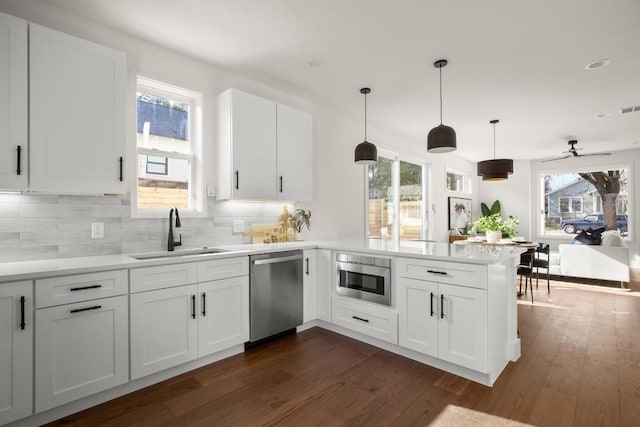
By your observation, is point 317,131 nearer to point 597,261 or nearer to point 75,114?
point 75,114

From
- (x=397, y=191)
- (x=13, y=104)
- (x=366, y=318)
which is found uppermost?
(x=13, y=104)

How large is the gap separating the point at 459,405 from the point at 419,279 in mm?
888

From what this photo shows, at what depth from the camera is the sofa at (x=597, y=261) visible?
530 centimetres

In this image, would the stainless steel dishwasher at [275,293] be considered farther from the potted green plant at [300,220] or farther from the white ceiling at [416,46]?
the white ceiling at [416,46]

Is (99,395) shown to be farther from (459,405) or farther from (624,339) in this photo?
(624,339)

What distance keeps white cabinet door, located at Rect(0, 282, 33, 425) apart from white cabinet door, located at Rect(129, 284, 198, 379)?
1.69 feet

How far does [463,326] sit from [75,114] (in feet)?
10.0

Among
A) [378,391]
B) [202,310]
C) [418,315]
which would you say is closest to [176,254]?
[202,310]

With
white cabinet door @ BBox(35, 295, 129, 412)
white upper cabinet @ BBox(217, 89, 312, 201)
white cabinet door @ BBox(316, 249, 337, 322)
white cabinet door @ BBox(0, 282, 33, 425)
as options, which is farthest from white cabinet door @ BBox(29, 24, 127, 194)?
white cabinet door @ BBox(316, 249, 337, 322)

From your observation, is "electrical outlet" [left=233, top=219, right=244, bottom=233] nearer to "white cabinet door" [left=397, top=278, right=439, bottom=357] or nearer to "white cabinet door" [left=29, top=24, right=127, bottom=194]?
"white cabinet door" [left=29, top=24, right=127, bottom=194]

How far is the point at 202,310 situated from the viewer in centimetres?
254

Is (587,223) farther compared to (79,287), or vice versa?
(587,223)

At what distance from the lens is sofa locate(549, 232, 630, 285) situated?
5.30m

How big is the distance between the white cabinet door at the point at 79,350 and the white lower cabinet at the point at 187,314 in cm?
9
